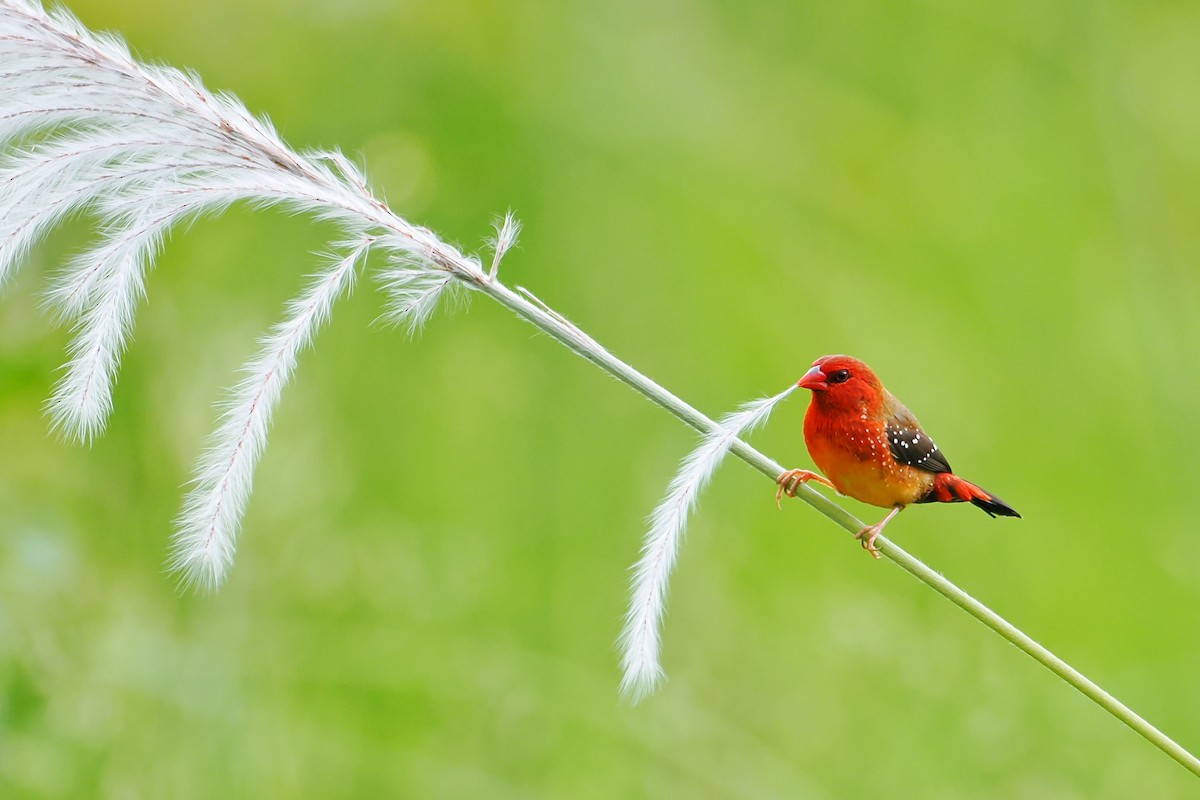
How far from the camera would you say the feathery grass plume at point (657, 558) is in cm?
78

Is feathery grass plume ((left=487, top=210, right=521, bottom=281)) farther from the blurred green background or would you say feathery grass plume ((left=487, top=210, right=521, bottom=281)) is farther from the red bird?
the blurred green background

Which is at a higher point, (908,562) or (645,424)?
(908,562)

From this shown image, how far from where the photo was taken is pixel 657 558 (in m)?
0.81

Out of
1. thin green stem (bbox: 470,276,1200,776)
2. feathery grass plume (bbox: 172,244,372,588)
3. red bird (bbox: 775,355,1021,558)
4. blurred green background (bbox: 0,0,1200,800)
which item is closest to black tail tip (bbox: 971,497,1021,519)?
red bird (bbox: 775,355,1021,558)

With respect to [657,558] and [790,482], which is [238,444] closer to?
[657,558]

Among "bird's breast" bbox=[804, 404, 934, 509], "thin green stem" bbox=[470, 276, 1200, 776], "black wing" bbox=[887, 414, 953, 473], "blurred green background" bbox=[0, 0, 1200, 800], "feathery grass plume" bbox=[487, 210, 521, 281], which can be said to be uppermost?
"thin green stem" bbox=[470, 276, 1200, 776]

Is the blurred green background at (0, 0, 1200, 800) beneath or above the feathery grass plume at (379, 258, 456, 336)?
beneath

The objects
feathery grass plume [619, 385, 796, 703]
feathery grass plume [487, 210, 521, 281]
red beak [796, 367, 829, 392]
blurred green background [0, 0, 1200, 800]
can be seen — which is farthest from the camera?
blurred green background [0, 0, 1200, 800]

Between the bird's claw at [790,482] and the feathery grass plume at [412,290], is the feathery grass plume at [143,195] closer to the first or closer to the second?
Answer: the feathery grass plume at [412,290]

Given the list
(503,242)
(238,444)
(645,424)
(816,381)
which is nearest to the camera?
(238,444)

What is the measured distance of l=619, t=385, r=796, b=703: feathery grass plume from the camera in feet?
2.56

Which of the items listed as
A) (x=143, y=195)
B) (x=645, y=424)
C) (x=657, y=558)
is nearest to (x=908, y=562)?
(x=657, y=558)

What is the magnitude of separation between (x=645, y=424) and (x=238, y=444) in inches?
75.3

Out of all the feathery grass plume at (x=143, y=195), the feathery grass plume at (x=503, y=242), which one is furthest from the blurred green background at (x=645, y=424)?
the feathery grass plume at (x=503, y=242)
